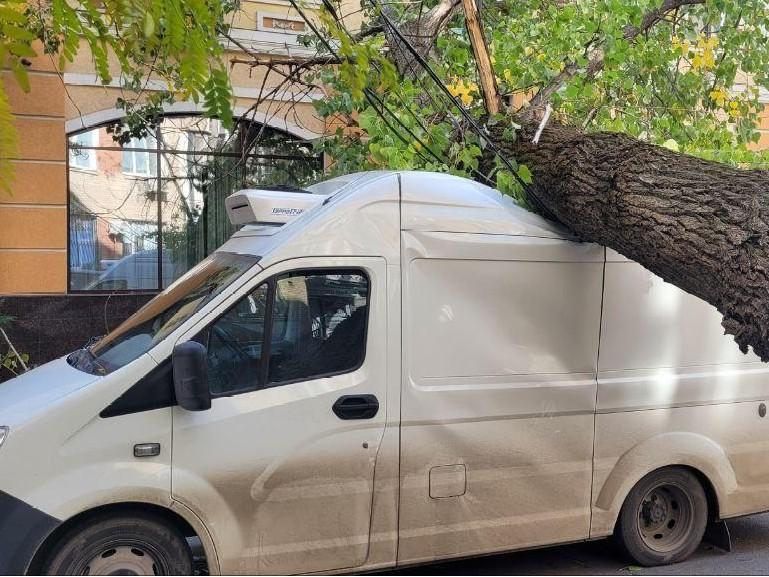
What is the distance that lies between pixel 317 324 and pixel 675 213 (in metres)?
2.05

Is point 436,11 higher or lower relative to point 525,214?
higher

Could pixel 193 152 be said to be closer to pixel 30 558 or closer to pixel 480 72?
pixel 480 72

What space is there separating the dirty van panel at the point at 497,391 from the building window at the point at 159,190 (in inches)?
226

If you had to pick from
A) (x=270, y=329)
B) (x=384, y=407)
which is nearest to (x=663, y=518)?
(x=384, y=407)

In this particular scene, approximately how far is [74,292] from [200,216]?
1790mm

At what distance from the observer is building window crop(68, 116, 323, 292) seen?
9805 millimetres

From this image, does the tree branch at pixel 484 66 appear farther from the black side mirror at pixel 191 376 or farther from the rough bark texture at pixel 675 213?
the black side mirror at pixel 191 376

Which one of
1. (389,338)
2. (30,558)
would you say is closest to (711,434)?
(389,338)

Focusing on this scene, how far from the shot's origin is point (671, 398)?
→ 5.07 m

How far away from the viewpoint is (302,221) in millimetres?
4363

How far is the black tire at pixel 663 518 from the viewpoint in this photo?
5121 mm

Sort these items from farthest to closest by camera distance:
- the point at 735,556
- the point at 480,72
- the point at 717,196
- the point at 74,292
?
1. the point at 74,292
2. the point at 480,72
3. the point at 735,556
4. the point at 717,196

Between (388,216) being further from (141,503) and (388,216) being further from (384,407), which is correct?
(141,503)

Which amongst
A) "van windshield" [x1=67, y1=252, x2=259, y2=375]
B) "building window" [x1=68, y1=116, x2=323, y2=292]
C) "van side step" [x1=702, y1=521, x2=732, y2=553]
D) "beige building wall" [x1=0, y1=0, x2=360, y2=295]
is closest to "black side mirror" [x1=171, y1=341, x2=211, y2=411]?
"van windshield" [x1=67, y1=252, x2=259, y2=375]
